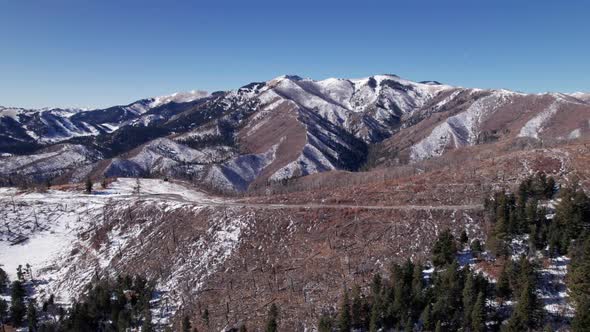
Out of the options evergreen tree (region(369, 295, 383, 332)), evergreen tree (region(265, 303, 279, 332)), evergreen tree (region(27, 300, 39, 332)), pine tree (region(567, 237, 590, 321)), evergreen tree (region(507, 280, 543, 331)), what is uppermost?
pine tree (region(567, 237, 590, 321))

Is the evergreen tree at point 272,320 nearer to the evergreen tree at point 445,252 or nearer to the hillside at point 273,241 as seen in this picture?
the hillside at point 273,241

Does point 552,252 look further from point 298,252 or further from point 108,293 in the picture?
point 108,293

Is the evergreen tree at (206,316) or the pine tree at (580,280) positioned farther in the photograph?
the evergreen tree at (206,316)

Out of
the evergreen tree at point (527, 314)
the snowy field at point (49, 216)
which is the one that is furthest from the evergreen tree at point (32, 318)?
the evergreen tree at point (527, 314)

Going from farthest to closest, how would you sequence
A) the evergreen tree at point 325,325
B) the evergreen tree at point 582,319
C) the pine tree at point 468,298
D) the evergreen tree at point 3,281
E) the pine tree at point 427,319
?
the evergreen tree at point 3,281 → the evergreen tree at point 325,325 → the pine tree at point 427,319 → the pine tree at point 468,298 → the evergreen tree at point 582,319

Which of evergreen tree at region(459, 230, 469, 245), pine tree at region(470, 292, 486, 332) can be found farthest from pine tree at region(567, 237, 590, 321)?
evergreen tree at region(459, 230, 469, 245)

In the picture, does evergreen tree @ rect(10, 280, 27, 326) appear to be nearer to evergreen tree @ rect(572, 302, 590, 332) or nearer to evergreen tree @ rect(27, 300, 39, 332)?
evergreen tree @ rect(27, 300, 39, 332)

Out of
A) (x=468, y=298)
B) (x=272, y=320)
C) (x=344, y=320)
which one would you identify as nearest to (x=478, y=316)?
(x=468, y=298)

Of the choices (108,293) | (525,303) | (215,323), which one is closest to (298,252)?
(215,323)

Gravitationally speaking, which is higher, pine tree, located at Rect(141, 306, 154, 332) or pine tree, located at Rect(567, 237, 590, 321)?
pine tree, located at Rect(567, 237, 590, 321)
